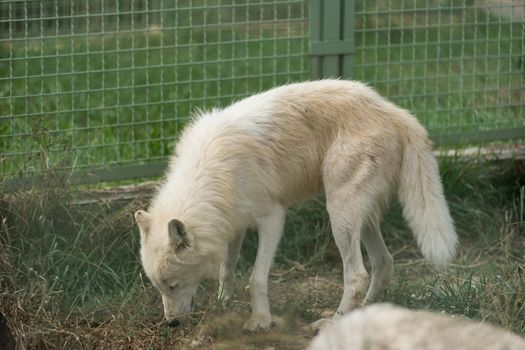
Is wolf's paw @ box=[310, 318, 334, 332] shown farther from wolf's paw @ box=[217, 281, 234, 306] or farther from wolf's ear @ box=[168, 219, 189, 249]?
wolf's ear @ box=[168, 219, 189, 249]

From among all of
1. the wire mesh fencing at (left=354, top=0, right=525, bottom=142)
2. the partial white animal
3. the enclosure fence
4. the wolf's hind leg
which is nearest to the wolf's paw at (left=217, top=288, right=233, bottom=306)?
the wolf's hind leg

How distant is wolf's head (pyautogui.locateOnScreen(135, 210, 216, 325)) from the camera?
6215 mm

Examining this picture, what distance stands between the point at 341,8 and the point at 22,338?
3.49 metres

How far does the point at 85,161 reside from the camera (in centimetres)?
788

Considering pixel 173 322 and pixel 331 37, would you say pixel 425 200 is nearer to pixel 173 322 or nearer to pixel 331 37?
pixel 173 322

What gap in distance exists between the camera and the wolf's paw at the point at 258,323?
6406 millimetres

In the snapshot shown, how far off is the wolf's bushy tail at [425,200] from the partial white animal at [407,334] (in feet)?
8.01

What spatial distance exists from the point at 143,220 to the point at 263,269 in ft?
2.62

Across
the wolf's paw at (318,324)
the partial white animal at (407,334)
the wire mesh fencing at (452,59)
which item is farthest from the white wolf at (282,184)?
the partial white animal at (407,334)

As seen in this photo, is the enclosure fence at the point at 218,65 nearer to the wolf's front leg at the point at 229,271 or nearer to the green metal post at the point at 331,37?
the green metal post at the point at 331,37

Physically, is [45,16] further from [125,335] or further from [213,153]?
[125,335]

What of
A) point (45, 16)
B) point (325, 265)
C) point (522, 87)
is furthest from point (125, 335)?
point (522, 87)

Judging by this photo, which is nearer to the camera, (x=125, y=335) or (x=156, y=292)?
(x=125, y=335)

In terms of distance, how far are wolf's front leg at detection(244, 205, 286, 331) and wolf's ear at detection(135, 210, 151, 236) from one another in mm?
699
